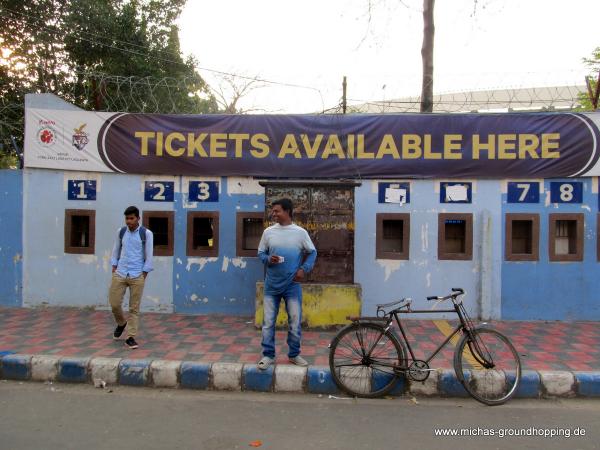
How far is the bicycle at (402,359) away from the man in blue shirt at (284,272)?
530mm

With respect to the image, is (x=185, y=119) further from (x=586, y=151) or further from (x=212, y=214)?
(x=586, y=151)

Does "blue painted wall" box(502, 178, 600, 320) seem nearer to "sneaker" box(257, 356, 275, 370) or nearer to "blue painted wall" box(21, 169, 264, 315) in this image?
"blue painted wall" box(21, 169, 264, 315)

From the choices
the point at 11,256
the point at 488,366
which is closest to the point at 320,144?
the point at 488,366

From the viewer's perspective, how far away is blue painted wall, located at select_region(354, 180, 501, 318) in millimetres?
7094

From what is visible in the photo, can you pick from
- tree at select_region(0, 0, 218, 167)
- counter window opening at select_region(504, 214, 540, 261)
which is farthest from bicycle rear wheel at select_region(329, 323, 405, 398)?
tree at select_region(0, 0, 218, 167)

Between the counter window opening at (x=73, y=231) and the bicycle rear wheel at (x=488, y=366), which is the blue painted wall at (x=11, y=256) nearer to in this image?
the counter window opening at (x=73, y=231)

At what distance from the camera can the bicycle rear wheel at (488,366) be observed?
4188mm

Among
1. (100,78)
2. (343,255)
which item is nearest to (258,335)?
(343,255)

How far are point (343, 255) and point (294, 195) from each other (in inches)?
43.9

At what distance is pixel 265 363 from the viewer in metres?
4.50

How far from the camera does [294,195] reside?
6.44m

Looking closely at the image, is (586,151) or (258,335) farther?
(586,151)

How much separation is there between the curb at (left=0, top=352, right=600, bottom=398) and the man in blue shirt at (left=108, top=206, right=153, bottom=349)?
0.68 metres

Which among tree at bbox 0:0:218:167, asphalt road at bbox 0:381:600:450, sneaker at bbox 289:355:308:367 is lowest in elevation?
asphalt road at bbox 0:381:600:450
